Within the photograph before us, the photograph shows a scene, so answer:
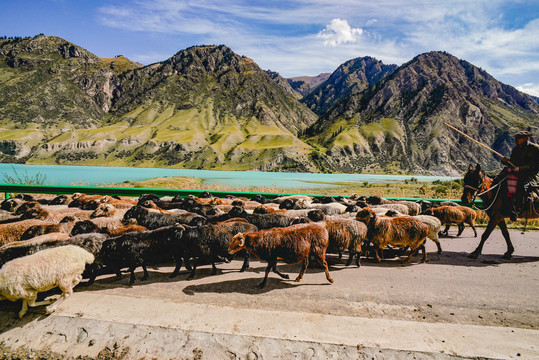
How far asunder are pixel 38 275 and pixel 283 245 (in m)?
4.32

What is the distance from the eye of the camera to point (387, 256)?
8.45 m

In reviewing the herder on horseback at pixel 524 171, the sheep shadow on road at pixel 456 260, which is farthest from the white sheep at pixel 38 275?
the herder on horseback at pixel 524 171

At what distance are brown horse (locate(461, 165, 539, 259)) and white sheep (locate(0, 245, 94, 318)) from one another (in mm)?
9980

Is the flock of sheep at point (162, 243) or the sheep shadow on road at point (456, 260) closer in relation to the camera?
the flock of sheep at point (162, 243)

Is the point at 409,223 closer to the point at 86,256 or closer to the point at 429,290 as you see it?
the point at 429,290

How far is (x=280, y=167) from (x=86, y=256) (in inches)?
6806

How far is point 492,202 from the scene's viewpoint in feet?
28.2

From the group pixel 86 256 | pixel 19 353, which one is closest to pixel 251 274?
pixel 86 256

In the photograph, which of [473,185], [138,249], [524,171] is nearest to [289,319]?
[138,249]

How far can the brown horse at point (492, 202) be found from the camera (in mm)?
8367

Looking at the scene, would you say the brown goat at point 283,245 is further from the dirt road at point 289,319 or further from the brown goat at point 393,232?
the brown goat at point 393,232

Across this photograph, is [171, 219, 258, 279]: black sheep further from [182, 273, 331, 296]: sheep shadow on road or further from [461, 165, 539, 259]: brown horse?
[461, 165, 539, 259]: brown horse

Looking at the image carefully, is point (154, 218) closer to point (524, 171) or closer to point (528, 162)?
point (524, 171)

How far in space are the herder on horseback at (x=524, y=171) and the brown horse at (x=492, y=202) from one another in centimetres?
22
